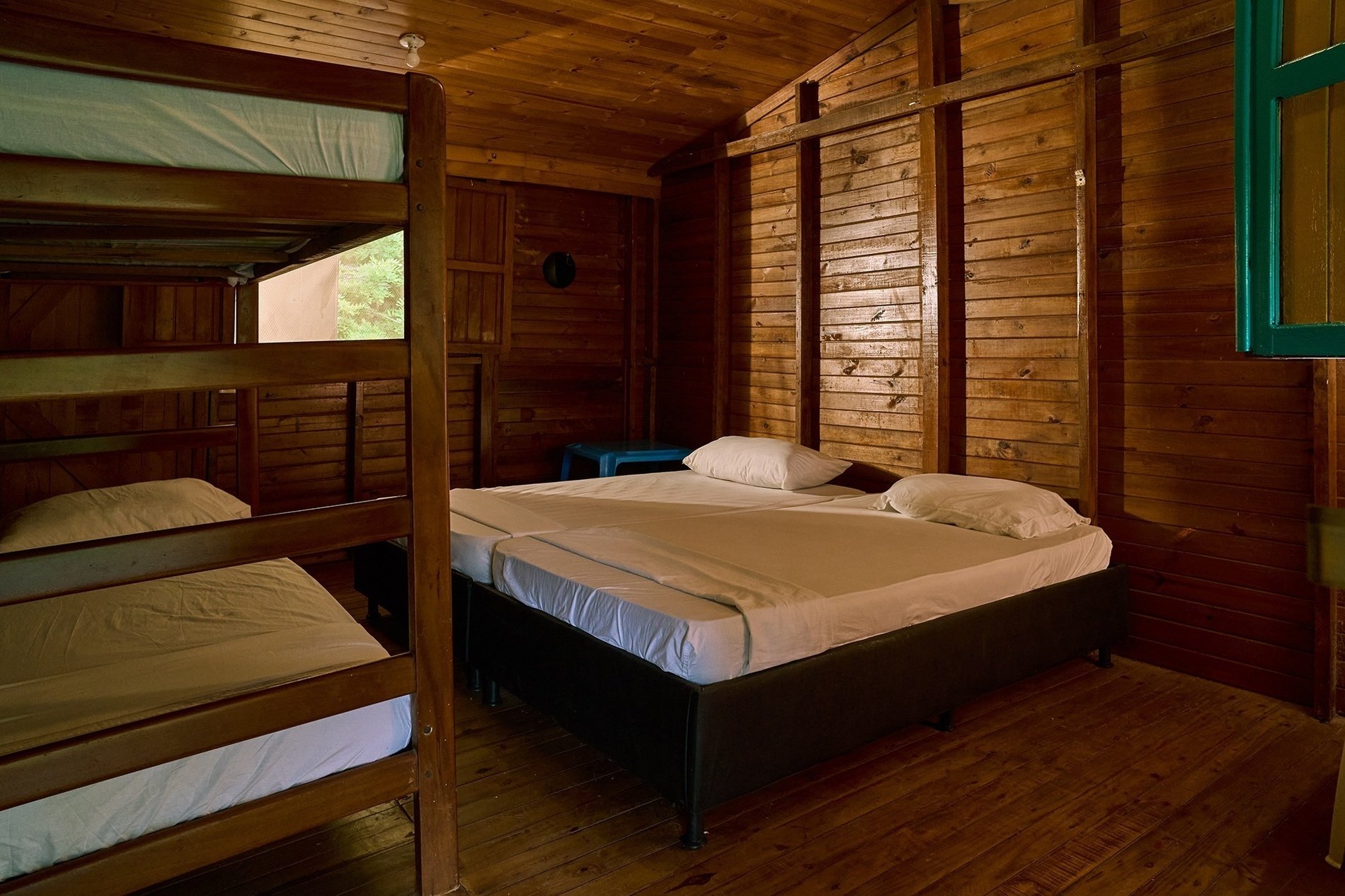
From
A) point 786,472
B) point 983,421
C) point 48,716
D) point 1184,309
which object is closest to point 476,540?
point 48,716

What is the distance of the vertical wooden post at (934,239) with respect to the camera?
4.10m

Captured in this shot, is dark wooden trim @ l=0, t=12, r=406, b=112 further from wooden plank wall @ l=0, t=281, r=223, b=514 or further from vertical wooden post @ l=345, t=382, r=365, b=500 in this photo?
vertical wooden post @ l=345, t=382, r=365, b=500

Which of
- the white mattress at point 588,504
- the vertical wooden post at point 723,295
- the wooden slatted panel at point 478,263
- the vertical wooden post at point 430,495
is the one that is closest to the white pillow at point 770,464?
the white mattress at point 588,504

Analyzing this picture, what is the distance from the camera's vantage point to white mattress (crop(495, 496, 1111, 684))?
2193mm

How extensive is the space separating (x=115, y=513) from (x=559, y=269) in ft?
10.6

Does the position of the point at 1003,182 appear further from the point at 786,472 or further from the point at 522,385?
the point at 522,385

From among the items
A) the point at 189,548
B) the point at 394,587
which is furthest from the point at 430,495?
the point at 394,587

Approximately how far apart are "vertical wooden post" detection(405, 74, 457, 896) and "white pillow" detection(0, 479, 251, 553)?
1330mm

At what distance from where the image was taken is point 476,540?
3041mm

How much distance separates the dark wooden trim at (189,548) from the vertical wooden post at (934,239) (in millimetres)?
3012

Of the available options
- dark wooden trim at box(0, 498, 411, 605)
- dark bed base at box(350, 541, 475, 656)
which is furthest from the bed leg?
dark bed base at box(350, 541, 475, 656)

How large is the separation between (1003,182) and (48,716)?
154 inches

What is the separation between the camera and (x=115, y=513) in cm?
301

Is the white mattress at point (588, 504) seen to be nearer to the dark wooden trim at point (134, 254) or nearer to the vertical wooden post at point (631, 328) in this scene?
the dark wooden trim at point (134, 254)
